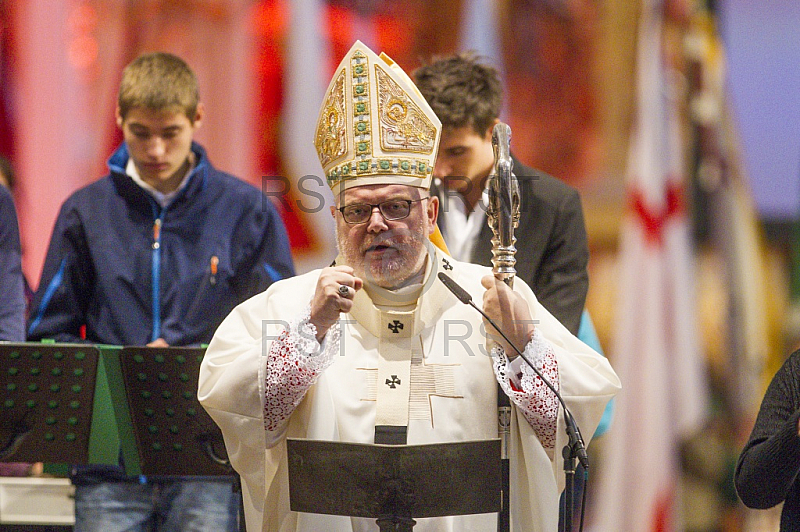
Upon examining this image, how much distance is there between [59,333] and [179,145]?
0.91 metres

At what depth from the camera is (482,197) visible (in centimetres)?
400

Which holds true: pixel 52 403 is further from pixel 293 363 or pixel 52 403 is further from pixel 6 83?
pixel 6 83

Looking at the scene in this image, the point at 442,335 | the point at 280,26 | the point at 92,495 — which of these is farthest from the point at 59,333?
the point at 280,26

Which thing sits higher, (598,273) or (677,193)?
(677,193)

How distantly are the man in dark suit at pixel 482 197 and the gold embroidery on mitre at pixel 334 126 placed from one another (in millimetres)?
741

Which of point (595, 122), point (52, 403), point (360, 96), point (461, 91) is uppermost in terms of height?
point (595, 122)

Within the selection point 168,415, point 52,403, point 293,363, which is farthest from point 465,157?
point 52,403

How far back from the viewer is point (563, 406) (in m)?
2.88

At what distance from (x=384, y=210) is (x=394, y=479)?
3.02ft

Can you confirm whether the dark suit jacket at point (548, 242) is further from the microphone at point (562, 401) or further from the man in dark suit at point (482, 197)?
the microphone at point (562, 401)

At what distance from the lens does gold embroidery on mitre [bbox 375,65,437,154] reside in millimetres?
3273

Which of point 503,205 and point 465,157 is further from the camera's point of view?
point 465,157

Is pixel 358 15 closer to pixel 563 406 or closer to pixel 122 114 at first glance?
pixel 122 114

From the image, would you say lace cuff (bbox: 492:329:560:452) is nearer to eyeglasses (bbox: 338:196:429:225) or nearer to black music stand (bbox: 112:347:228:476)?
eyeglasses (bbox: 338:196:429:225)
